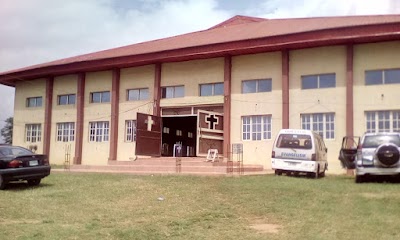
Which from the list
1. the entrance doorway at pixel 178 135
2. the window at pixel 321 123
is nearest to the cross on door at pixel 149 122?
the entrance doorway at pixel 178 135

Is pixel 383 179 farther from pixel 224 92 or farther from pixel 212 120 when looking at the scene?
pixel 224 92

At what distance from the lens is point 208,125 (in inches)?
867

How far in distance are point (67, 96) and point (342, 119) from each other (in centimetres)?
1615

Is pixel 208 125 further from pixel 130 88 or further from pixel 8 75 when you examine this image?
pixel 8 75

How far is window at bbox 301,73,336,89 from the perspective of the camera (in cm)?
2045

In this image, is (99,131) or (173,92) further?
(99,131)

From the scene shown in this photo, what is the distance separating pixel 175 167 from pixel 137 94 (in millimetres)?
6865

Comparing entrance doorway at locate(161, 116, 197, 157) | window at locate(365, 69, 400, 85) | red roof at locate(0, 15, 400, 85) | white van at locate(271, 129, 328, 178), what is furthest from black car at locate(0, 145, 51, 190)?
window at locate(365, 69, 400, 85)

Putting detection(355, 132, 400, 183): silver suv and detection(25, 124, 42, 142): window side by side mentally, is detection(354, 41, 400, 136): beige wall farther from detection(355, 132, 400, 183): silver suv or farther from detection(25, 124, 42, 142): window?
detection(25, 124, 42, 142): window

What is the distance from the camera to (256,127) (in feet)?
72.1

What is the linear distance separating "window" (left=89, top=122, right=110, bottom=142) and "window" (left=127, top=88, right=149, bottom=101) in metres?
2.06

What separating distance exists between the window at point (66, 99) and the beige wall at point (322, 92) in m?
13.3

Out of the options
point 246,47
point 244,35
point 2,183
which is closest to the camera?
point 2,183

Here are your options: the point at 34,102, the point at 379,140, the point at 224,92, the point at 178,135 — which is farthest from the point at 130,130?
the point at 379,140
